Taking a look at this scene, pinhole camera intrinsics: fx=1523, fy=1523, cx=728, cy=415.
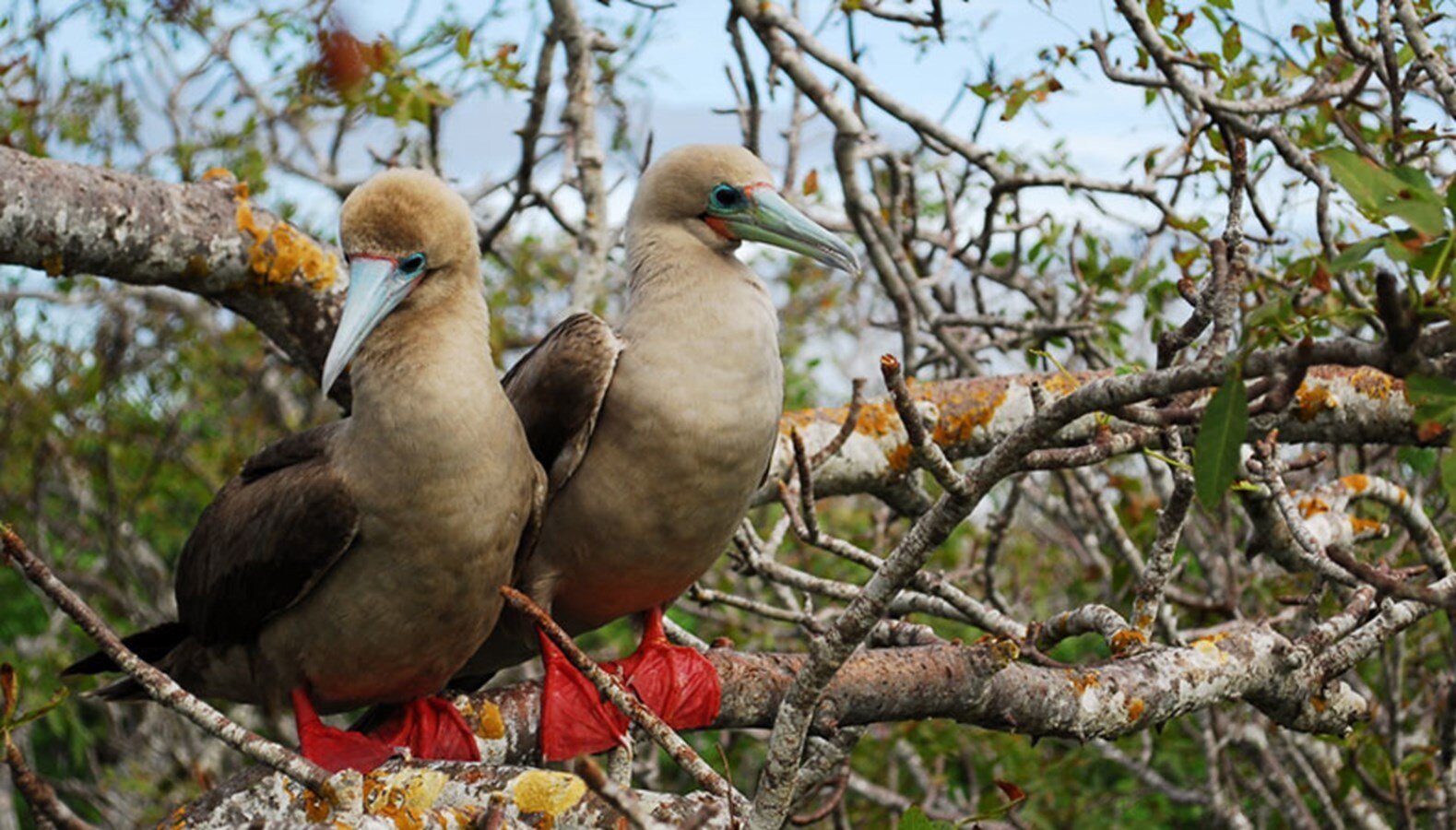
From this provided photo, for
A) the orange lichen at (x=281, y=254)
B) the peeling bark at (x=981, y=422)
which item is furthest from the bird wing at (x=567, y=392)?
the orange lichen at (x=281, y=254)

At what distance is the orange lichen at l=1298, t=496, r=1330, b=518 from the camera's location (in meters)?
3.71

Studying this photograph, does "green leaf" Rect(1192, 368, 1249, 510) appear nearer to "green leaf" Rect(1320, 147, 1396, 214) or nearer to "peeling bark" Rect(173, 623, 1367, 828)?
"green leaf" Rect(1320, 147, 1396, 214)

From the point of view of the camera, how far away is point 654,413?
301 centimetres

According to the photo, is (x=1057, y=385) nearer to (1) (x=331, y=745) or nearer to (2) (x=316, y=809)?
(1) (x=331, y=745)

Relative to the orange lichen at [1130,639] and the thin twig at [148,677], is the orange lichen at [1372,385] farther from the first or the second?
the thin twig at [148,677]

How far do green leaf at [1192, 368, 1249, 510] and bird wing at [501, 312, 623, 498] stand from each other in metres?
1.67

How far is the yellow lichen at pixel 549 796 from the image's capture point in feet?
7.43

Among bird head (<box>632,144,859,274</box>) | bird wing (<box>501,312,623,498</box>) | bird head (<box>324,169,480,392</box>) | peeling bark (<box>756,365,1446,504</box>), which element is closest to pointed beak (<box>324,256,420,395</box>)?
bird head (<box>324,169,480,392</box>)

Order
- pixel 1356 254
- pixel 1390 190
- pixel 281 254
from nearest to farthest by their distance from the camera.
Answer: pixel 1356 254 → pixel 1390 190 → pixel 281 254

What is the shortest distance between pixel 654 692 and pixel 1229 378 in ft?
6.01

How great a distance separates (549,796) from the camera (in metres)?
2.27

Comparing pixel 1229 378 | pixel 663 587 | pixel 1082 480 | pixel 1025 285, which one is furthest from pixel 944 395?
pixel 1229 378

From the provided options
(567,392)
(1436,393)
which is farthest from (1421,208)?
(567,392)

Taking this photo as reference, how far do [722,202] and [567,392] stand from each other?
0.56 meters
